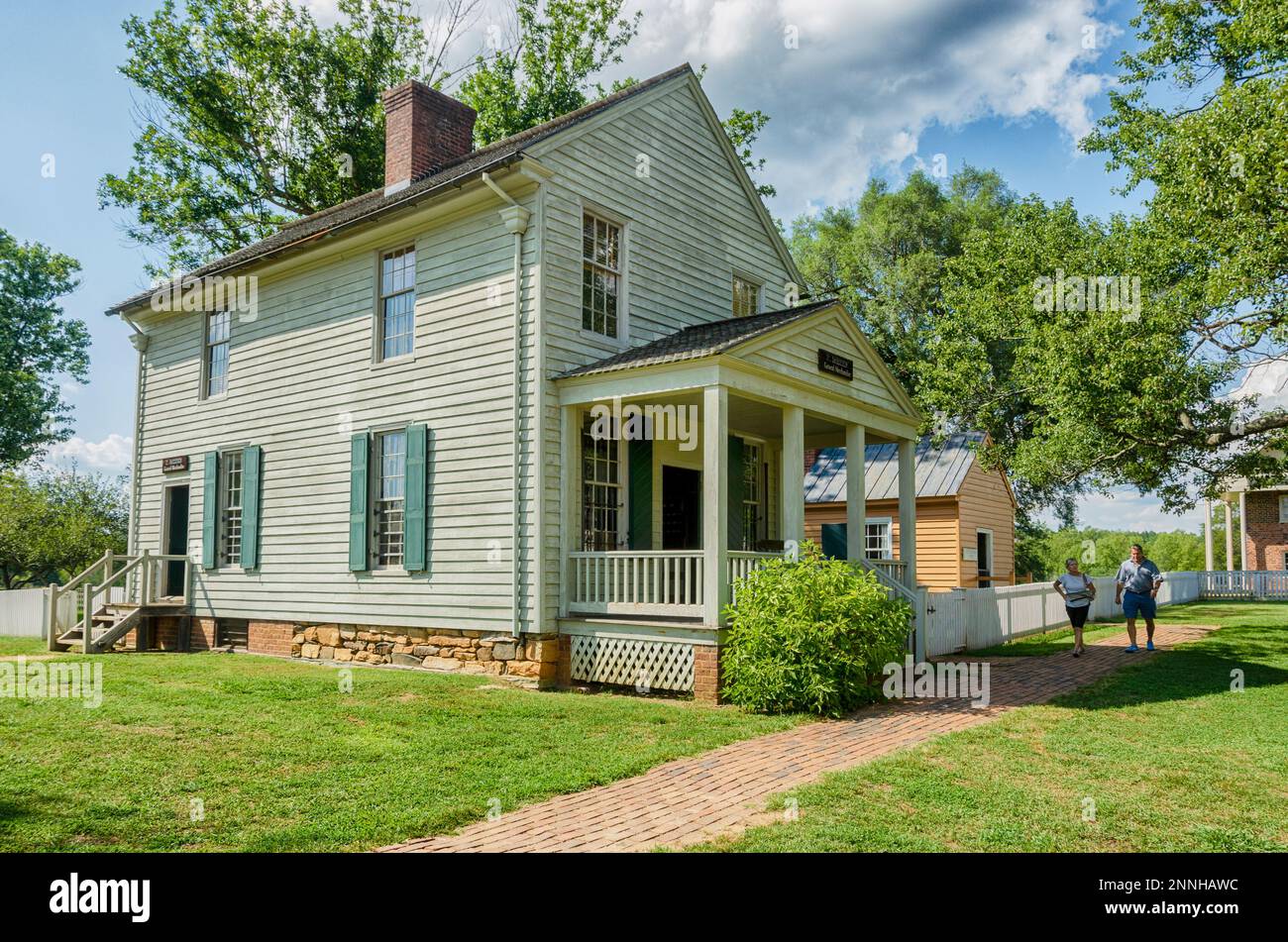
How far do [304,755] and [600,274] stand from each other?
26.0ft

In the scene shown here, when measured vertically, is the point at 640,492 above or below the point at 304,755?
above

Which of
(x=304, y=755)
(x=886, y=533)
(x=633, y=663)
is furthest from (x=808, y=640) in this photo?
(x=886, y=533)

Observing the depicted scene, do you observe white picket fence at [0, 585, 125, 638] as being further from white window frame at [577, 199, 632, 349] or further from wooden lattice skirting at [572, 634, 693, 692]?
white window frame at [577, 199, 632, 349]

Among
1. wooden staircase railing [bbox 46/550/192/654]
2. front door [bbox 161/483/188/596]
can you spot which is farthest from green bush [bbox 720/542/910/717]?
front door [bbox 161/483/188/596]

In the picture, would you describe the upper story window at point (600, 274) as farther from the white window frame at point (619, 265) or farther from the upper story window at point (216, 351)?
the upper story window at point (216, 351)

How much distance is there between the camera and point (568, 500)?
1155 centimetres

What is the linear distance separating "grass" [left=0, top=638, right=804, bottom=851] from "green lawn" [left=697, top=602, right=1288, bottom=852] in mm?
1776

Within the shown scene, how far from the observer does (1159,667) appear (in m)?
12.8

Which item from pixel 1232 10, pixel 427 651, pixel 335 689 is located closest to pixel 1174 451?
pixel 1232 10

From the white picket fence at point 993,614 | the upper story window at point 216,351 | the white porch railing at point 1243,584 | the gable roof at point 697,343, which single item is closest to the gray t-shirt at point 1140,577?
the white picket fence at point 993,614

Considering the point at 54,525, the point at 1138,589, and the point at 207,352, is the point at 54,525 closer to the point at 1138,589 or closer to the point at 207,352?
the point at 207,352

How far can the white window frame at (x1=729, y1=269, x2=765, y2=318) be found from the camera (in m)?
15.4

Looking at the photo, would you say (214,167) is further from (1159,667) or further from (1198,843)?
(1198,843)

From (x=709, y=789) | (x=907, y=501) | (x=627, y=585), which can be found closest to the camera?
(x=709, y=789)
